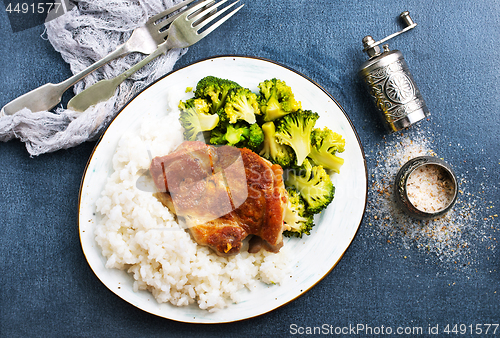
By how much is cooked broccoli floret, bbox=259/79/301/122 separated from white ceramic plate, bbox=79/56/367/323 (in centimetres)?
19

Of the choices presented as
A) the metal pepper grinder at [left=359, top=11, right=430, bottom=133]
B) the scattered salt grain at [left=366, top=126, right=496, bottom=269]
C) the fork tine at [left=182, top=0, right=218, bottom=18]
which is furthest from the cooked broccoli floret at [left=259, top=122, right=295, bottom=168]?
the fork tine at [left=182, top=0, right=218, bottom=18]

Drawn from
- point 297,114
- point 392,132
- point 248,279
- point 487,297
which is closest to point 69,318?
point 248,279

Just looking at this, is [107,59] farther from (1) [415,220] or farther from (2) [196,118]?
(1) [415,220]

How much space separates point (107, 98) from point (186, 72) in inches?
34.7

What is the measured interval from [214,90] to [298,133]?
896 mm

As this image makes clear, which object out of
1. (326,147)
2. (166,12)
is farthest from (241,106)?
(166,12)

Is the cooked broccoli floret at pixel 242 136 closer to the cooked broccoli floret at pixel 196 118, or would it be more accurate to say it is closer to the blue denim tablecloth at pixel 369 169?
the cooked broccoli floret at pixel 196 118

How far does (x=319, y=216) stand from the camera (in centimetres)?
307

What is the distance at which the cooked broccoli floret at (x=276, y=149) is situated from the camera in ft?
9.53

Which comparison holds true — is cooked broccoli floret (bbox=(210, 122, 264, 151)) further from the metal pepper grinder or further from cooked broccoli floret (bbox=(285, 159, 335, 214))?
the metal pepper grinder

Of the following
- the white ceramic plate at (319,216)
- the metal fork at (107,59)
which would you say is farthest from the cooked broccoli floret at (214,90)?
the metal fork at (107,59)

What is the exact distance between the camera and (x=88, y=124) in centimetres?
306

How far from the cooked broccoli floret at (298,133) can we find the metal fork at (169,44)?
1319mm

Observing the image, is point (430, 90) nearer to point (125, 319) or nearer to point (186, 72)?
point (186, 72)
